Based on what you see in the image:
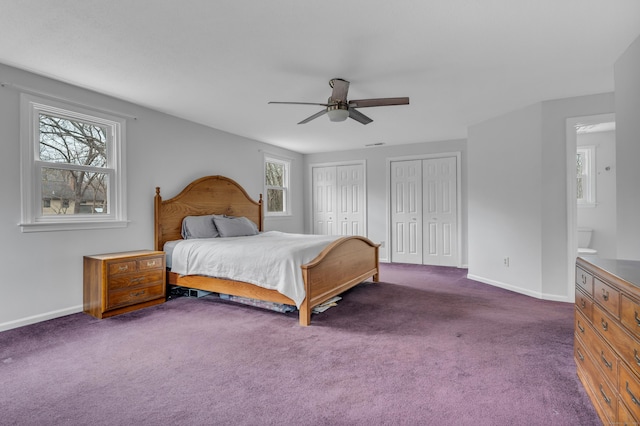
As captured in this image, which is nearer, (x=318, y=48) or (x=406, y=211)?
(x=318, y=48)

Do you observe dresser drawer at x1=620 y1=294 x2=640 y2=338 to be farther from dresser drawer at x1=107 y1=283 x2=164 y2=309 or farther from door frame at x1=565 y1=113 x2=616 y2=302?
dresser drawer at x1=107 y1=283 x2=164 y2=309

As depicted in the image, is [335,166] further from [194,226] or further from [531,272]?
[531,272]

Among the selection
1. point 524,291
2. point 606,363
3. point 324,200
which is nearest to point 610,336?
point 606,363

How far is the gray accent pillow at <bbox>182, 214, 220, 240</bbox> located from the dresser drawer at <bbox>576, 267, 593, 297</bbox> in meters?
3.92

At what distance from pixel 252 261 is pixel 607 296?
2676 millimetres

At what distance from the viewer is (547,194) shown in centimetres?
387

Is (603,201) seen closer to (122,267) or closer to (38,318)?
(122,267)

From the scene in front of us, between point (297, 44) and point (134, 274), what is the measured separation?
277 centimetres

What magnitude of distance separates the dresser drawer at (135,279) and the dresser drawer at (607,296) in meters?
3.78

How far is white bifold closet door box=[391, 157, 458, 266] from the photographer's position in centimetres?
602

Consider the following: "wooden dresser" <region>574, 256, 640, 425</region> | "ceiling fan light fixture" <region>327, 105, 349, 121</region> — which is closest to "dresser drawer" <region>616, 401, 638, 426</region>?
"wooden dresser" <region>574, 256, 640, 425</region>

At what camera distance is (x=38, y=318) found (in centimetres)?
312

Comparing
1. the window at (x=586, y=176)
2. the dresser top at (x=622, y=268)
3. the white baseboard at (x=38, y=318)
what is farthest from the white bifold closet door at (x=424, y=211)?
the white baseboard at (x=38, y=318)

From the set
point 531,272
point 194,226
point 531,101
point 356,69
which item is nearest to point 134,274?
point 194,226
